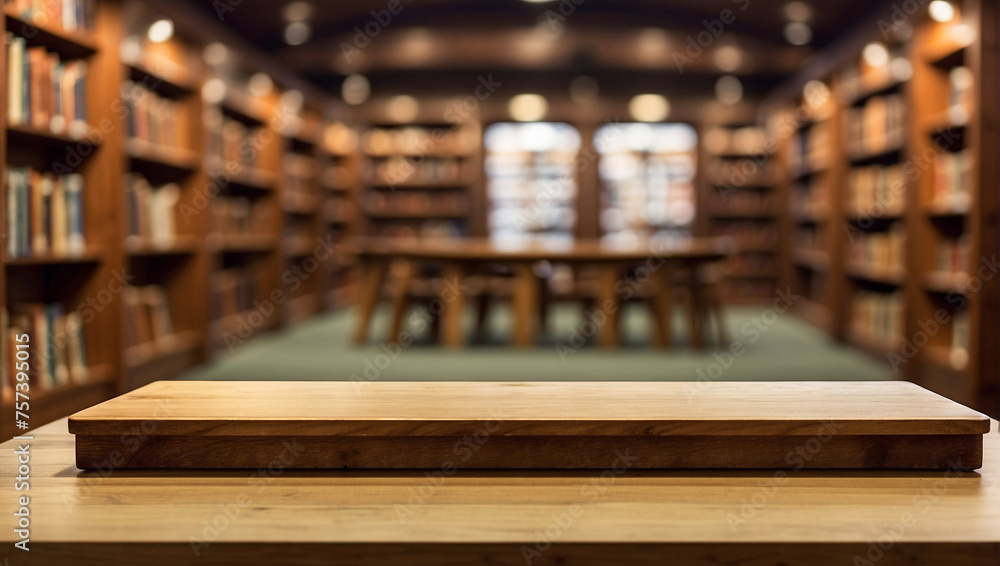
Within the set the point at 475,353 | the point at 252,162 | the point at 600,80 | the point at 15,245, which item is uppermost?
the point at 600,80

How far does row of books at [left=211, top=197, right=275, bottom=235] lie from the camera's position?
5520 mm

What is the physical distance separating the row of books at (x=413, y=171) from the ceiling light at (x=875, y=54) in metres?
4.81

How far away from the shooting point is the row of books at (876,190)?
5.02 metres

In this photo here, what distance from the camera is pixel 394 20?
7988 mm

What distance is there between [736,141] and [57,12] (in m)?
7.18

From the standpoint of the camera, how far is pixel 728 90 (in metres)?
9.38

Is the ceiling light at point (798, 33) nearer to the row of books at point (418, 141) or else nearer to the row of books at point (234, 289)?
the row of books at point (418, 141)

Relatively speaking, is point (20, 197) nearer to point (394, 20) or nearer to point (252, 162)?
point (252, 162)

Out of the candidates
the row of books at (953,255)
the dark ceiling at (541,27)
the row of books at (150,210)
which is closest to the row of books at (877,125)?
the row of books at (953,255)

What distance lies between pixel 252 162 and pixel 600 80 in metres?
4.51

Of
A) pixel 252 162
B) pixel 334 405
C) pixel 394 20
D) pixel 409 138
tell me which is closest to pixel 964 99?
pixel 334 405

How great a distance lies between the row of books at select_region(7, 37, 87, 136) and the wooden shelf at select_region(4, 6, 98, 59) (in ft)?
0.11

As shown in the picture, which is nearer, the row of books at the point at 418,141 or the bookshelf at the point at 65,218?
the bookshelf at the point at 65,218

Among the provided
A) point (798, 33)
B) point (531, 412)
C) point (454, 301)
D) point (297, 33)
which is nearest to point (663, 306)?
point (454, 301)
